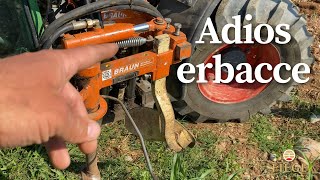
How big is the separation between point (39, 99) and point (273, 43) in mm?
2088

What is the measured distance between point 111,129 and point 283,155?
118cm

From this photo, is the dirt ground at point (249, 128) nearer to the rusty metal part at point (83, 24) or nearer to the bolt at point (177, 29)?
the bolt at point (177, 29)

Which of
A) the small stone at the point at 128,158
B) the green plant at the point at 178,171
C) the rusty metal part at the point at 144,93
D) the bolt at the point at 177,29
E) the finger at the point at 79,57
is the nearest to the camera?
the finger at the point at 79,57

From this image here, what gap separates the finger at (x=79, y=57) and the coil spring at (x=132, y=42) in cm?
84

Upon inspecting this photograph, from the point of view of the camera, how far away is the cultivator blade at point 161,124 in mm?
2568

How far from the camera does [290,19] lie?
2871mm

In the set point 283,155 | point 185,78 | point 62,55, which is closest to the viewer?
point 62,55

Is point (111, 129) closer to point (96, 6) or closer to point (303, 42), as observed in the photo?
point (96, 6)

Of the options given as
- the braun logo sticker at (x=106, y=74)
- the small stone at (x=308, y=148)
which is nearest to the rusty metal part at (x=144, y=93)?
the braun logo sticker at (x=106, y=74)

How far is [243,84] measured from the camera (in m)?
3.24

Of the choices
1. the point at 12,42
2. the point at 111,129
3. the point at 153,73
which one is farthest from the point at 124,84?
the point at 12,42

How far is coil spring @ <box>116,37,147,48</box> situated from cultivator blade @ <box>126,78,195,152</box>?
280 millimetres

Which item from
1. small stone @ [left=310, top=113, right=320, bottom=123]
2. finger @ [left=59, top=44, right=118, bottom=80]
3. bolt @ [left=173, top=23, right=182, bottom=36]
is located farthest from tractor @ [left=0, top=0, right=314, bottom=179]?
finger @ [left=59, top=44, right=118, bottom=80]

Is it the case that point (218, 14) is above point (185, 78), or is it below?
above
